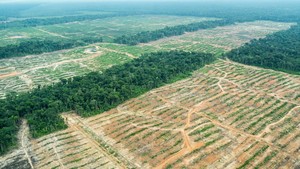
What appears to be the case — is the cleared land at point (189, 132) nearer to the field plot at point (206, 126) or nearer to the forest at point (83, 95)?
the field plot at point (206, 126)

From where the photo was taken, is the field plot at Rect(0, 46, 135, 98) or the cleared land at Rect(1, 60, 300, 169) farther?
the field plot at Rect(0, 46, 135, 98)

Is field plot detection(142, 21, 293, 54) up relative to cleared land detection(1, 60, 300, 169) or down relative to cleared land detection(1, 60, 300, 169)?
up

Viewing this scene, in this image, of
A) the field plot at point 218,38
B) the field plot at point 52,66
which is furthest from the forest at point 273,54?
the field plot at point 52,66

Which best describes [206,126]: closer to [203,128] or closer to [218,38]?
[203,128]

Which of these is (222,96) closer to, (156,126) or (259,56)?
(156,126)

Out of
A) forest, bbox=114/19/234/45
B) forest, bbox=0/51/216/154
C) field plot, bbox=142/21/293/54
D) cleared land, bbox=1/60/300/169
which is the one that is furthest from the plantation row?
forest, bbox=114/19/234/45

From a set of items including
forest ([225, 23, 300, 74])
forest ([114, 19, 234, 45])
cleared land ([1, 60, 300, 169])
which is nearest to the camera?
cleared land ([1, 60, 300, 169])

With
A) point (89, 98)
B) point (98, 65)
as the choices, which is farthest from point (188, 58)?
point (89, 98)

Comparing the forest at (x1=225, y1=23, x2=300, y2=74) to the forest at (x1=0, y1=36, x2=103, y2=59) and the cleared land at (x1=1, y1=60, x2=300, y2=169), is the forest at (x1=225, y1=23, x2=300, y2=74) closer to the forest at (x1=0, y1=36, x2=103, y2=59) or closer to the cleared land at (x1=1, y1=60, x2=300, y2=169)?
the cleared land at (x1=1, y1=60, x2=300, y2=169)
